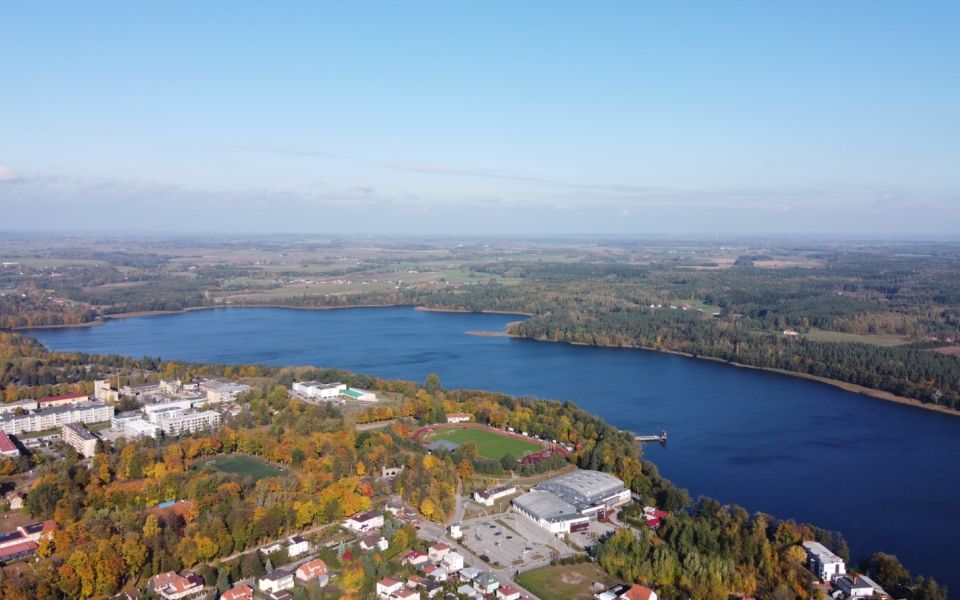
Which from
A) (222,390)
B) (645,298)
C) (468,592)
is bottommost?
(468,592)

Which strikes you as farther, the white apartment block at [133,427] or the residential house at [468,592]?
the white apartment block at [133,427]

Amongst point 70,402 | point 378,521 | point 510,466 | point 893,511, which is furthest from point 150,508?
point 893,511

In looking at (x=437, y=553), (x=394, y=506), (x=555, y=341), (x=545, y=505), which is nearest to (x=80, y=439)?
(x=394, y=506)

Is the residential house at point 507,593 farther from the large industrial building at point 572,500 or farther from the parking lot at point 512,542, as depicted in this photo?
the large industrial building at point 572,500

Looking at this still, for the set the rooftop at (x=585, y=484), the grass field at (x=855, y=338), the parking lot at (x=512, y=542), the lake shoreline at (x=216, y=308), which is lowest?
the lake shoreline at (x=216, y=308)

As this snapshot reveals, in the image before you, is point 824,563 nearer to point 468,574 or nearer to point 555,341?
point 468,574

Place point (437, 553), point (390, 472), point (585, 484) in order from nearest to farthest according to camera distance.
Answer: point (437, 553)
point (585, 484)
point (390, 472)

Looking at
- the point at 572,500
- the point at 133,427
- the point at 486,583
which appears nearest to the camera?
the point at 486,583

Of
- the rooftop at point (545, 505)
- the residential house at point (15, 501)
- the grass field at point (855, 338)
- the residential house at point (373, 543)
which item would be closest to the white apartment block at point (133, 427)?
the residential house at point (15, 501)

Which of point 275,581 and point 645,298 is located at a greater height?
point 645,298
